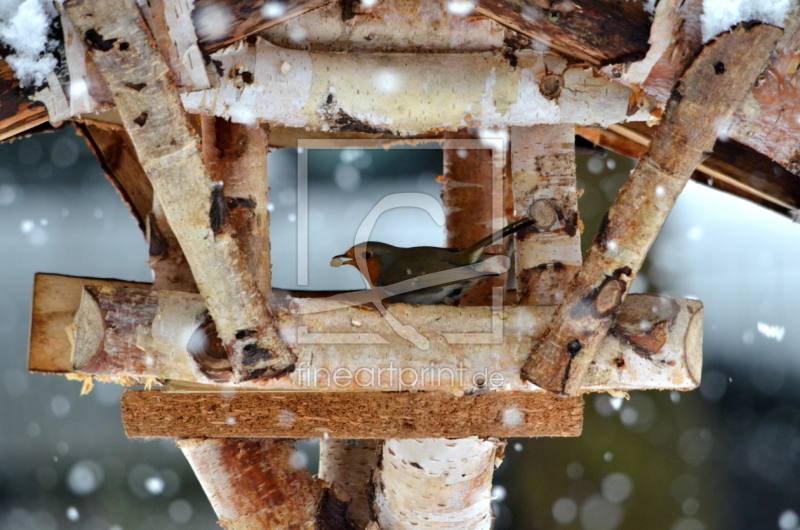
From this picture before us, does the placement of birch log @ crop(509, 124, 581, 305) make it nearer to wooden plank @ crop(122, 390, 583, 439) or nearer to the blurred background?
wooden plank @ crop(122, 390, 583, 439)

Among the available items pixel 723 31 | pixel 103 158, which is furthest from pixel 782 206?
pixel 103 158

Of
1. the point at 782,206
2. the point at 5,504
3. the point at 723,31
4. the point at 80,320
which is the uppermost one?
the point at 723,31

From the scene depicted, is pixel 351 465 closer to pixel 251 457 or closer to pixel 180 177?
pixel 251 457

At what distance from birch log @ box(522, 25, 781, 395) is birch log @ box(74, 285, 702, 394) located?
91 mm

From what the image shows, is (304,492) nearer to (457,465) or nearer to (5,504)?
(457,465)

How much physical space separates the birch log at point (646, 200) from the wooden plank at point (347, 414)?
265 mm

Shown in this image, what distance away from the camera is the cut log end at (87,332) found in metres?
1.42

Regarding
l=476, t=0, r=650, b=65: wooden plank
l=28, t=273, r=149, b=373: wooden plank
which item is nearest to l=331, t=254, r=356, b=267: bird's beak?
l=28, t=273, r=149, b=373: wooden plank

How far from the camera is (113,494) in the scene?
4.07 m

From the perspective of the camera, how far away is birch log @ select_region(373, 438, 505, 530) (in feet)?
5.99

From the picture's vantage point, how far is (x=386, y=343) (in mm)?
1500

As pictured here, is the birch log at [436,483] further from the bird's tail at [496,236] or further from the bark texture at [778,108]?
the bark texture at [778,108]

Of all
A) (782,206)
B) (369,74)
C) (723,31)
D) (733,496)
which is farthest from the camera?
(733,496)

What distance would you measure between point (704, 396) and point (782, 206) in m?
2.21
